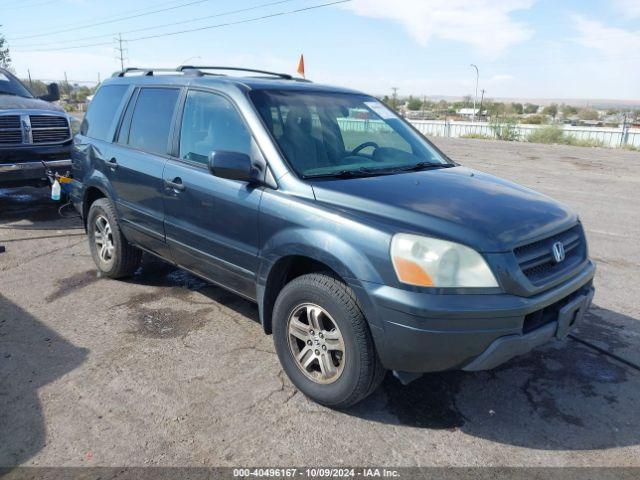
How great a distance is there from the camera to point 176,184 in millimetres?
3934

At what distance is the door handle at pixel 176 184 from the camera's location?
153 inches

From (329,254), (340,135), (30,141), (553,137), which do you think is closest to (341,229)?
(329,254)

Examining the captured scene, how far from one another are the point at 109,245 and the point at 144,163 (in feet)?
4.03

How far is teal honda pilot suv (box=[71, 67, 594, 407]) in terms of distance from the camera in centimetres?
266

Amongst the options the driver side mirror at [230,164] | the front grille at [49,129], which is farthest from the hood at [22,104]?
the driver side mirror at [230,164]

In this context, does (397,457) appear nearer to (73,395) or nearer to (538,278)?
(538,278)

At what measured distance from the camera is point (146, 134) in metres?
4.44

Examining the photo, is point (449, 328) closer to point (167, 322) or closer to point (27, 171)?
point (167, 322)

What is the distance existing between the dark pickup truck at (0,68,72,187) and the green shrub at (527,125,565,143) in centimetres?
2503

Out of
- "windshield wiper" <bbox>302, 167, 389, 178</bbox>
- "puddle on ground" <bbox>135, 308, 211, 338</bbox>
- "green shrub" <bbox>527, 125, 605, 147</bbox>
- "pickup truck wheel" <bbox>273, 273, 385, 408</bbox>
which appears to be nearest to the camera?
"pickup truck wheel" <bbox>273, 273, 385, 408</bbox>

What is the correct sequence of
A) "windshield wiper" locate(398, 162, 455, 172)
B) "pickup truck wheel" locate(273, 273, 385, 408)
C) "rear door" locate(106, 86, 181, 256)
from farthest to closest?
"rear door" locate(106, 86, 181, 256) → "windshield wiper" locate(398, 162, 455, 172) → "pickup truck wheel" locate(273, 273, 385, 408)

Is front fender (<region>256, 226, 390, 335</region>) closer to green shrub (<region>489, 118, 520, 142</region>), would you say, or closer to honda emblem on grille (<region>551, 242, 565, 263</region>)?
honda emblem on grille (<region>551, 242, 565, 263</region>)

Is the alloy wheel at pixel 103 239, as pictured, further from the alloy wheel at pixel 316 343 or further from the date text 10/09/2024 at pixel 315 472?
the date text 10/09/2024 at pixel 315 472

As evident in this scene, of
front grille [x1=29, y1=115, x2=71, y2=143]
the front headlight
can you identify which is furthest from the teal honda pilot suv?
front grille [x1=29, y1=115, x2=71, y2=143]
